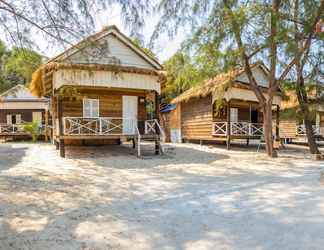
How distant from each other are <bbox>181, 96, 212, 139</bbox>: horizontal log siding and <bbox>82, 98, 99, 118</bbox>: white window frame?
7217 mm

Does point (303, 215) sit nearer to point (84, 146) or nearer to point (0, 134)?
point (84, 146)

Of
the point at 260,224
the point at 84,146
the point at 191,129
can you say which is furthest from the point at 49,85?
the point at 260,224

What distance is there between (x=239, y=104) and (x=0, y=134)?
18776mm

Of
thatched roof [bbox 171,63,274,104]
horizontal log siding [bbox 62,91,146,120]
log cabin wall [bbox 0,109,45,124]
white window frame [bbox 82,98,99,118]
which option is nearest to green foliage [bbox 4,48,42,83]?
horizontal log siding [bbox 62,91,146,120]

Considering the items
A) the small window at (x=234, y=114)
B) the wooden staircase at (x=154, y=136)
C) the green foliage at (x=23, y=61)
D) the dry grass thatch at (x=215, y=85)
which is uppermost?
the dry grass thatch at (x=215, y=85)

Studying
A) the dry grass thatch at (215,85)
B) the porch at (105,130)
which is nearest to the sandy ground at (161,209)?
the porch at (105,130)

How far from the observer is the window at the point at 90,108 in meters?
13.5

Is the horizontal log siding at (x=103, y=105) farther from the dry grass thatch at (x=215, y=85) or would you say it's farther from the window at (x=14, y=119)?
the window at (x=14, y=119)

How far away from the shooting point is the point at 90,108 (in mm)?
13539

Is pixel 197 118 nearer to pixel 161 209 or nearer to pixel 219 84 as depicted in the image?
pixel 219 84

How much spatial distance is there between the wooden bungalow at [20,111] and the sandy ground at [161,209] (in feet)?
55.8

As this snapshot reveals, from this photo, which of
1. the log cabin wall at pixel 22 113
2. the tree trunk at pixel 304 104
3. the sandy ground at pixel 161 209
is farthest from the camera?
the log cabin wall at pixel 22 113

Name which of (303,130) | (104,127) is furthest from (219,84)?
(303,130)

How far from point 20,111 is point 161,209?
24279 mm
